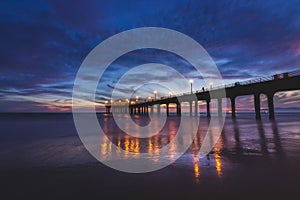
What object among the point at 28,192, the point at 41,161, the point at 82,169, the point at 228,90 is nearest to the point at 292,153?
the point at 82,169

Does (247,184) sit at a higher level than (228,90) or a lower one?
lower

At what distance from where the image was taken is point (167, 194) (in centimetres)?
468

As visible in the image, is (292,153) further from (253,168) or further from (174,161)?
(174,161)

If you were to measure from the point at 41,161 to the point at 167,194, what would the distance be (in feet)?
20.6

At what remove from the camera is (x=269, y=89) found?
3362 cm

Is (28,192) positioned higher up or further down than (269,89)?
further down

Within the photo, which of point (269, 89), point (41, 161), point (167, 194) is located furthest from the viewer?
point (269, 89)

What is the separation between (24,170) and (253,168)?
27.2ft

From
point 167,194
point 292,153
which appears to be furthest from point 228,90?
point 167,194

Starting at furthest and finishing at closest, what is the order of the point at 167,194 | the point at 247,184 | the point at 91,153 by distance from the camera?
1. the point at 91,153
2. the point at 247,184
3. the point at 167,194

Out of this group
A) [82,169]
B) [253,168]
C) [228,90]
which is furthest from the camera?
[228,90]

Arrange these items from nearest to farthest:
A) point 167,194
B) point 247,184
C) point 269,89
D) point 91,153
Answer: point 167,194, point 247,184, point 91,153, point 269,89

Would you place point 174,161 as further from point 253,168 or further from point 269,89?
point 269,89

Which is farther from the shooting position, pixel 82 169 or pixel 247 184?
pixel 82 169
